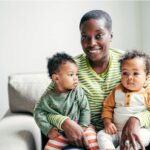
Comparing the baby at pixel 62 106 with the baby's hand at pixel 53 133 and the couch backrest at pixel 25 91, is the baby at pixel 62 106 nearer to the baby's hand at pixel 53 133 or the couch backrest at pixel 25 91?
the baby's hand at pixel 53 133

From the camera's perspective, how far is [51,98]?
1.33 m

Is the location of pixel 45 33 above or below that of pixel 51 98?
above

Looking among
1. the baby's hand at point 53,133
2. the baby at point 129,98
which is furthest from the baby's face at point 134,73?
the baby's hand at point 53,133

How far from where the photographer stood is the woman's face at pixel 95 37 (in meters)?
1.35

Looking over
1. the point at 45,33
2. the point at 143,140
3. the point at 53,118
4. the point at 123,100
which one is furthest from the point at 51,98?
the point at 45,33

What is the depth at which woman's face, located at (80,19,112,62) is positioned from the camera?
4.42ft

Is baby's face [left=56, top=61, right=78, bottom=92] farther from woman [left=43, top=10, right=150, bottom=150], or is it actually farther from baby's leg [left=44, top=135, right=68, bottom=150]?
baby's leg [left=44, top=135, right=68, bottom=150]

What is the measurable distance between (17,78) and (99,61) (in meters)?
0.61

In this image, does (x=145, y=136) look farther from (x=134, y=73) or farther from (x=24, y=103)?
(x=24, y=103)

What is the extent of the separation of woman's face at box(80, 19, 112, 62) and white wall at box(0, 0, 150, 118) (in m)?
0.89

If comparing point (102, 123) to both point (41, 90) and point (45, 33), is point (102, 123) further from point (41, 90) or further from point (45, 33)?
point (45, 33)

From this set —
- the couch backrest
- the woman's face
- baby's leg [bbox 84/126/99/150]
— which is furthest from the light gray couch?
the woman's face

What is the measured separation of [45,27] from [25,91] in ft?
2.12

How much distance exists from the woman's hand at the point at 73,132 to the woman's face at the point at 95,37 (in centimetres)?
33
